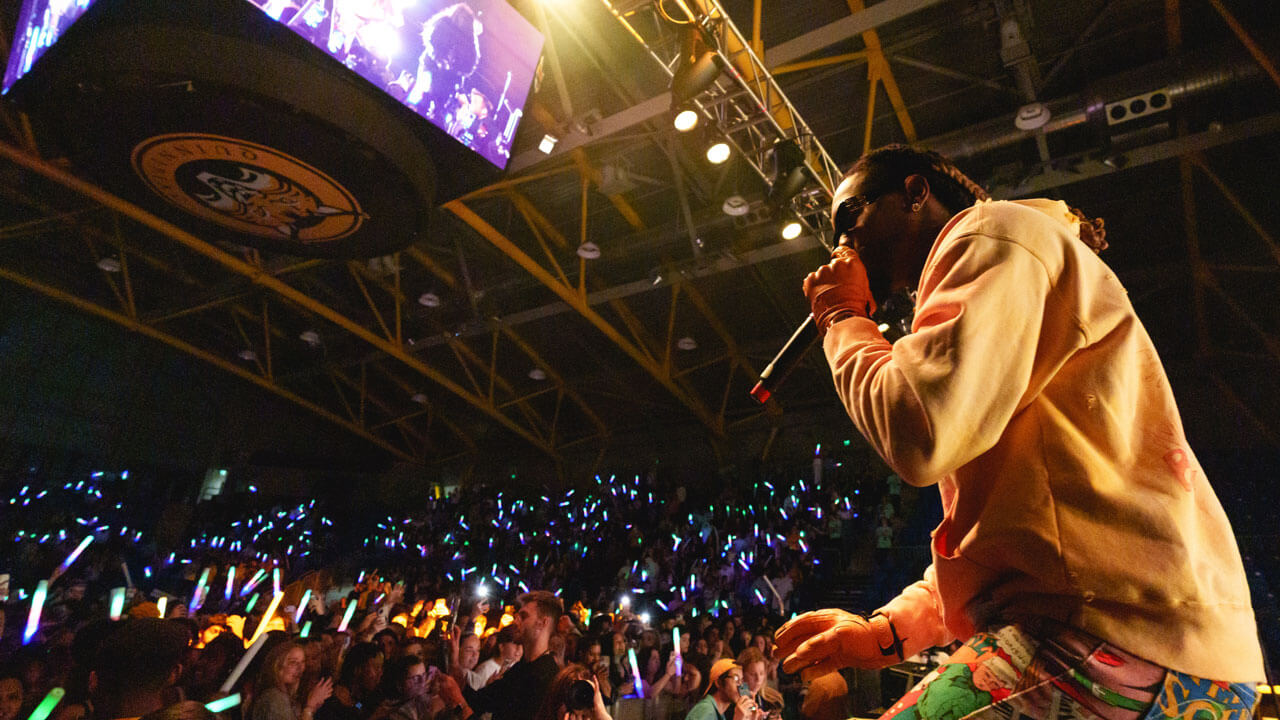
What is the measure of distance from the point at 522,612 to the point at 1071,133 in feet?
28.2

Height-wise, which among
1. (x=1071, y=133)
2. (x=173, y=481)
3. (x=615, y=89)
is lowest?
(x=173, y=481)

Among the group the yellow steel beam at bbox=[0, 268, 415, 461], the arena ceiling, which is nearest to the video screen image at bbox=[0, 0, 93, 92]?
the arena ceiling

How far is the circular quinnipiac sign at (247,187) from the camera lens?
20.1ft

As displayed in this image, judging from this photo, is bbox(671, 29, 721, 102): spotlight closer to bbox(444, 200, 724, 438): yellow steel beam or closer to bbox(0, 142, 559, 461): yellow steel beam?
bbox(444, 200, 724, 438): yellow steel beam

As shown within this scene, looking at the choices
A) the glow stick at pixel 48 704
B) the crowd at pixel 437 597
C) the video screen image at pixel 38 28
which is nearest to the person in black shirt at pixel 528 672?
Result: the crowd at pixel 437 597

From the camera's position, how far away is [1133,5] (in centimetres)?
695

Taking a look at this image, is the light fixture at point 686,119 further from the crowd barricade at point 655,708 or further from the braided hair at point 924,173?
the crowd barricade at point 655,708

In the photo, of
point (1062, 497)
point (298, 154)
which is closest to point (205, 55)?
point (298, 154)

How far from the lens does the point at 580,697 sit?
3.54 m

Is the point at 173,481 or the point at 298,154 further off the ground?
the point at 298,154

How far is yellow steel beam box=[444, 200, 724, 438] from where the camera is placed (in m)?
10.3

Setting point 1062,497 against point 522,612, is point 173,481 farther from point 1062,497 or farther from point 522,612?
point 1062,497

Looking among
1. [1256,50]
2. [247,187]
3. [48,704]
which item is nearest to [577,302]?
[247,187]

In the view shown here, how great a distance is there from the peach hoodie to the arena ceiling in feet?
18.7
